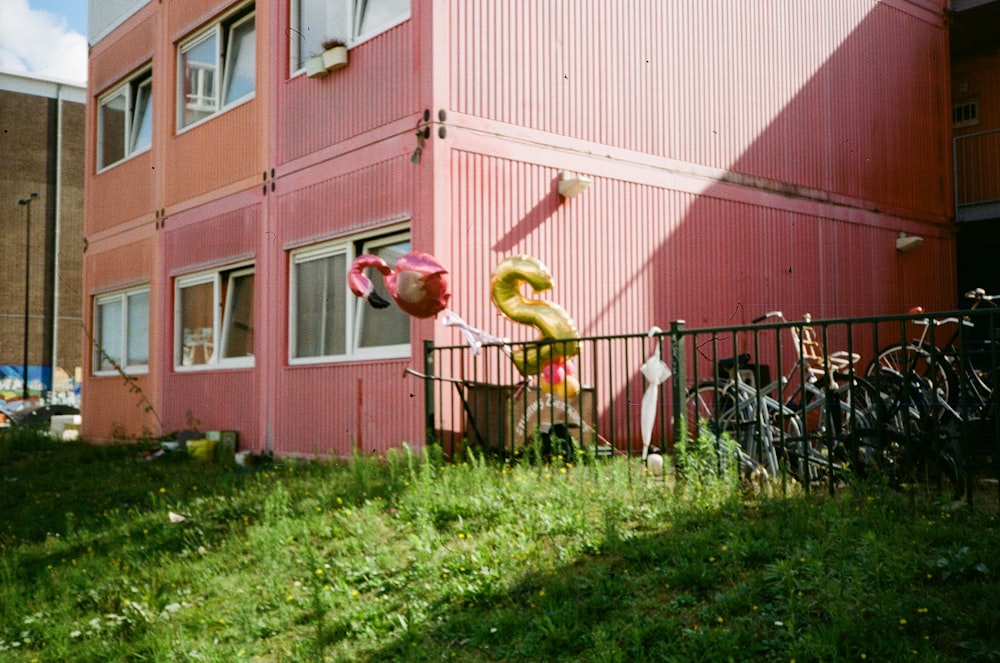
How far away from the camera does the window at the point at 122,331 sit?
1583 centimetres

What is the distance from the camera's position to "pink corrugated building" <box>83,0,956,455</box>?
10.4 meters

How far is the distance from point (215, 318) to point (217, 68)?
3369 mm

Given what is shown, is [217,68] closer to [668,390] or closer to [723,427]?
[668,390]

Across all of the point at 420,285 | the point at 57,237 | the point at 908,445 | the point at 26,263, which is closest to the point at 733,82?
the point at 420,285

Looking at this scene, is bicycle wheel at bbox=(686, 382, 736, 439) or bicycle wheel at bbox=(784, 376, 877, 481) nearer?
bicycle wheel at bbox=(784, 376, 877, 481)

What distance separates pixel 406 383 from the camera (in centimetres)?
1020

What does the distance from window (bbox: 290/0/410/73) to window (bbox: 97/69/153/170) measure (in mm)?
4636

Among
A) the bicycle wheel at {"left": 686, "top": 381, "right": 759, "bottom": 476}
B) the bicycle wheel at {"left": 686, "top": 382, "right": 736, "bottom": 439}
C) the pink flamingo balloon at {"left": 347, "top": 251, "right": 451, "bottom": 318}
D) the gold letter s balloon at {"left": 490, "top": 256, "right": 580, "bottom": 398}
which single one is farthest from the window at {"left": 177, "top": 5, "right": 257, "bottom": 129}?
the bicycle wheel at {"left": 686, "top": 381, "right": 759, "bottom": 476}

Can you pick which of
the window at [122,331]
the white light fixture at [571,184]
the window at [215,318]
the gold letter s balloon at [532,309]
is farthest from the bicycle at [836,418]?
the window at [122,331]

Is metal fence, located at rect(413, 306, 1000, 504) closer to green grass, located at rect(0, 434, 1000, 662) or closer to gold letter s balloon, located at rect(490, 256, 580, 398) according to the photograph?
gold letter s balloon, located at rect(490, 256, 580, 398)

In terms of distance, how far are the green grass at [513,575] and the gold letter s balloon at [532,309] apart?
3.88 ft

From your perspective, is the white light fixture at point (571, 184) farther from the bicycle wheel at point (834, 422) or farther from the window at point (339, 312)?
the bicycle wheel at point (834, 422)

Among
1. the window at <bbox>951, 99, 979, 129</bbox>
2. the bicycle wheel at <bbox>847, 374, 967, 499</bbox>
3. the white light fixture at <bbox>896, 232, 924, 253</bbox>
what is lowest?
the bicycle wheel at <bbox>847, 374, 967, 499</bbox>

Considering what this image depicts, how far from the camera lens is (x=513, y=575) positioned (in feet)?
19.1
